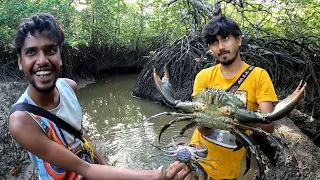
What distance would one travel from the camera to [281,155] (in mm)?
3420

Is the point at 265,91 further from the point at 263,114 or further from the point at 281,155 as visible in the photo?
the point at 281,155

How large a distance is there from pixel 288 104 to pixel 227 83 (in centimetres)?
56

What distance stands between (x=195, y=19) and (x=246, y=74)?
5820 mm

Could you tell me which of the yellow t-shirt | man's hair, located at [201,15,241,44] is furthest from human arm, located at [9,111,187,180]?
man's hair, located at [201,15,241,44]

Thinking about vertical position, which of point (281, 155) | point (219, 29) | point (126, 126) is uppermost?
point (219, 29)

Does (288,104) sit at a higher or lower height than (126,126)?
higher

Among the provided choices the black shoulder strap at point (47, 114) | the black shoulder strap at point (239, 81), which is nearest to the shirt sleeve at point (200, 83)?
the black shoulder strap at point (239, 81)

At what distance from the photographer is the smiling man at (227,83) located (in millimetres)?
2246

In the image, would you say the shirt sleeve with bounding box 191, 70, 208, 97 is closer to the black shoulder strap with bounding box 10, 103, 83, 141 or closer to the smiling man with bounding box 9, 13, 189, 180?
the smiling man with bounding box 9, 13, 189, 180

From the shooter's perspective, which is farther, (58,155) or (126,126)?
(126,126)

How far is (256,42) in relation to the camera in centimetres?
670

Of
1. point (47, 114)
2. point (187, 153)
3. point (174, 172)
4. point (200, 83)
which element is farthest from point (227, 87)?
point (47, 114)

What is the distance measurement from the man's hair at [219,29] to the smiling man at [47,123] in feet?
3.59

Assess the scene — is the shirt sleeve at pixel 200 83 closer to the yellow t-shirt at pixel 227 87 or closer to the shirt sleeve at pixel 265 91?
the yellow t-shirt at pixel 227 87
